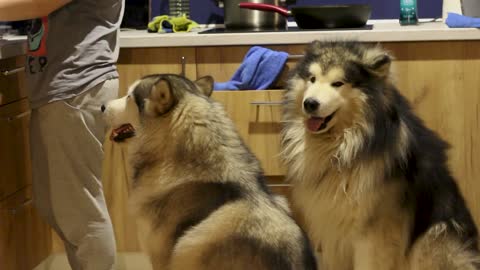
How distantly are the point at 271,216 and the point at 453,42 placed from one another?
1.43 metres

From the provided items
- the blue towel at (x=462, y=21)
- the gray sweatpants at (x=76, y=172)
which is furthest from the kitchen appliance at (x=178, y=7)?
the blue towel at (x=462, y=21)

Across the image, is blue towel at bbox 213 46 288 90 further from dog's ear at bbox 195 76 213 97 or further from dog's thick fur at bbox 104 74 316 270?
dog's thick fur at bbox 104 74 316 270

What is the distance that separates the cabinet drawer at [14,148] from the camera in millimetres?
3125

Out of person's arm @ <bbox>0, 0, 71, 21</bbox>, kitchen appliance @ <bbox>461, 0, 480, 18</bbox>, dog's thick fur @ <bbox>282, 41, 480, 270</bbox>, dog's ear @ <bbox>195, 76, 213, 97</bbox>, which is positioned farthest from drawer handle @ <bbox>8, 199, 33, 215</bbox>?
kitchen appliance @ <bbox>461, 0, 480, 18</bbox>

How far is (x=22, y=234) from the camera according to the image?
10.8ft

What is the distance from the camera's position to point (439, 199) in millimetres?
2629

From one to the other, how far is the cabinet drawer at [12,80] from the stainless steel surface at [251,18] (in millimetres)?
926

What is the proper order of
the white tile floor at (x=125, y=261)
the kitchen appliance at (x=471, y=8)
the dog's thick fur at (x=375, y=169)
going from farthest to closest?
the white tile floor at (x=125, y=261) → the kitchen appliance at (x=471, y=8) → the dog's thick fur at (x=375, y=169)

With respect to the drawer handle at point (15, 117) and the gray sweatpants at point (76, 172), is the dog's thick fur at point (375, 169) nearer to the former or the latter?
the gray sweatpants at point (76, 172)

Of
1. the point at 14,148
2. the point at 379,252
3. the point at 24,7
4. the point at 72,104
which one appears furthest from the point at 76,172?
the point at 379,252

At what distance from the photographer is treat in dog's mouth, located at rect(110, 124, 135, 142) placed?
2.36 m

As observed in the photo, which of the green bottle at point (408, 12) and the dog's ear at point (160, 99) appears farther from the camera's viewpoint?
the green bottle at point (408, 12)

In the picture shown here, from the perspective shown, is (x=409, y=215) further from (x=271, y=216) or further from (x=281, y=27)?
(x=281, y=27)

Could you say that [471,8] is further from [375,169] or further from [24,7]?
[24,7]
